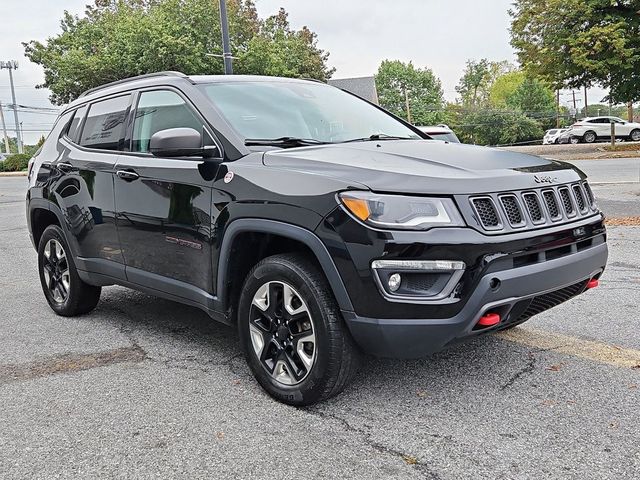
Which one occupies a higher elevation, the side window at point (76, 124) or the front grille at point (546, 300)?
the side window at point (76, 124)

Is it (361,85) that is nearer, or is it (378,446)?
(378,446)

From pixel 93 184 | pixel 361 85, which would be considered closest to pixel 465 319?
pixel 93 184

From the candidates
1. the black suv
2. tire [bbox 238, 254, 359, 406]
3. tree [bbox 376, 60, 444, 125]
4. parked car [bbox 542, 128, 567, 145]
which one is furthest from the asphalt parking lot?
tree [bbox 376, 60, 444, 125]

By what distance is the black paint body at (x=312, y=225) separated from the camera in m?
2.87

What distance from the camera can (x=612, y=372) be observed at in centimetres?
359

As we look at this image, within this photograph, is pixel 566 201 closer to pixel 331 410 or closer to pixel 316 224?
pixel 316 224

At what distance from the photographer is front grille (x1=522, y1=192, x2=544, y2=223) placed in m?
3.08

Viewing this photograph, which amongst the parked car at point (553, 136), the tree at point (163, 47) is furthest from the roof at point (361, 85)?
the tree at point (163, 47)

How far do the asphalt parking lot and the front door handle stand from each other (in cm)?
117

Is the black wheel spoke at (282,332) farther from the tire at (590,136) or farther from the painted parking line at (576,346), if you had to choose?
the tire at (590,136)

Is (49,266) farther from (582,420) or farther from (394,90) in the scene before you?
(394,90)

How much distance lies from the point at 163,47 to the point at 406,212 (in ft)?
104

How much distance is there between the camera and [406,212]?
2.89 meters

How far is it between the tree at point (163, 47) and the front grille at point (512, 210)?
103 feet
